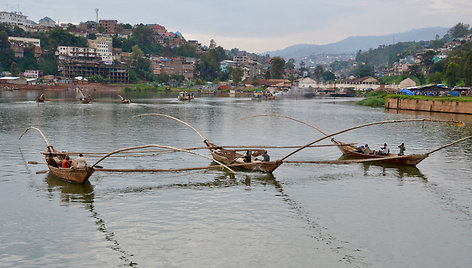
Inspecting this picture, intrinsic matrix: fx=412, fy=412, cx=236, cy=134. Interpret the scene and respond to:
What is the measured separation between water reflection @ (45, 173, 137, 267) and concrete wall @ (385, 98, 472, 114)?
48848 mm

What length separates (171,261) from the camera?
10617 millimetres

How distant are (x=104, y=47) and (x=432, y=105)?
11643cm

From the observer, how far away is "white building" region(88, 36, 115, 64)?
462 ft

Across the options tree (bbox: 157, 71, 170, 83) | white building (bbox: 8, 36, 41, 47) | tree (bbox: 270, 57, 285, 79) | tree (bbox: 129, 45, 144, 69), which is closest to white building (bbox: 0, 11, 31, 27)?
white building (bbox: 8, 36, 41, 47)

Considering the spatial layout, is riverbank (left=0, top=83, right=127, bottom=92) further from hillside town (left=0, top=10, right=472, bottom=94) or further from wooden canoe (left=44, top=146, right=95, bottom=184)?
wooden canoe (left=44, top=146, right=95, bottom=184)

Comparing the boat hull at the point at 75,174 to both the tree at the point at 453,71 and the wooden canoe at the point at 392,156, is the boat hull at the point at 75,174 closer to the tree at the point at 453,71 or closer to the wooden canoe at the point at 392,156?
the wooden canoe at the point at 392,156

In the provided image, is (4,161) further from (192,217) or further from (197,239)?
(197,239)

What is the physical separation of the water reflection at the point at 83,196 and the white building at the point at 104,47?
12965cm

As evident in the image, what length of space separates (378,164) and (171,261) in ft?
49.5

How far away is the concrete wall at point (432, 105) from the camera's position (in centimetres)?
5150

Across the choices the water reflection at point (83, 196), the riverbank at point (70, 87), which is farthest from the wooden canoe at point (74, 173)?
the riverbank at point (70, 87)

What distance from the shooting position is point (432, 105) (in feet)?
182

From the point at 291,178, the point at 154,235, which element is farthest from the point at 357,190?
the point at 154,235

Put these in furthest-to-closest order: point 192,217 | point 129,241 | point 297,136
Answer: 1. point 297,136
2. point 192,217
3. point 129,241
